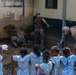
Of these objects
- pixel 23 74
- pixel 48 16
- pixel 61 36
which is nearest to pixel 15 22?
pixel 48 16

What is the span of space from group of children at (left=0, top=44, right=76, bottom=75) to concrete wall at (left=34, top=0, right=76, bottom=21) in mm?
5008

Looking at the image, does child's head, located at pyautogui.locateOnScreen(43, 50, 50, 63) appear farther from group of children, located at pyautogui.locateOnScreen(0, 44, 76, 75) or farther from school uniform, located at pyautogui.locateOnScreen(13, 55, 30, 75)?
school uniform, located at pyautogui.locateOnScreen(13, 55, 30, 75)

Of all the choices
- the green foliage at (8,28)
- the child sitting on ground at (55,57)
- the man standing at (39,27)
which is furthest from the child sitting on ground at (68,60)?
the green foliage at (8,28)

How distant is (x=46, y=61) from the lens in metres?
5.43

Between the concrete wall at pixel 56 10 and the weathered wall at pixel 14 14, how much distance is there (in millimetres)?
361

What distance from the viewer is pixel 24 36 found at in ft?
40.7

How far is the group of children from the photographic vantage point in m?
5.44

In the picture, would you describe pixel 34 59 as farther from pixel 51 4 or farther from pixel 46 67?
pixel 51 4

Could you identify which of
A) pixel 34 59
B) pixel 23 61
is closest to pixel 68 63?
pixel 34 59

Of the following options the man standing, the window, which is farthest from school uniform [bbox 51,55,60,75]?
the window

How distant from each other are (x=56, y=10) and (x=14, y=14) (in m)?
1.95

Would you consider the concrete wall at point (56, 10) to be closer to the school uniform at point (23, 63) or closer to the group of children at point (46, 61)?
the group of children at point (46, 61)

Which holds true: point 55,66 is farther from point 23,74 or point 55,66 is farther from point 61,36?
point 61,36

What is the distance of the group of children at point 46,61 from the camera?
544cm
